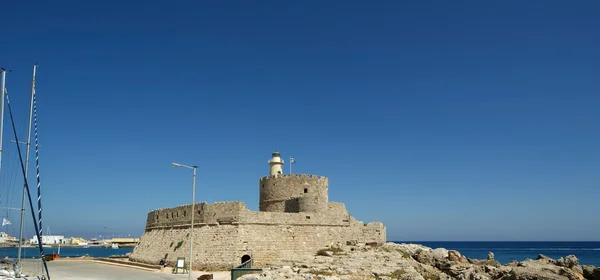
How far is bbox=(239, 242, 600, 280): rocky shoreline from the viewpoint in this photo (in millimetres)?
22875

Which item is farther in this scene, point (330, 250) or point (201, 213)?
point (201, 213)

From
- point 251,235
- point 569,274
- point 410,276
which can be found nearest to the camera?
point 410,276

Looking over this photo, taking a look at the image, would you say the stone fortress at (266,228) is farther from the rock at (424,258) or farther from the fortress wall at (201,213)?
the rock at (424,258)

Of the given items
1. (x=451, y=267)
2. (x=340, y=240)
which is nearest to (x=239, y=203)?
(x=340, y=240)

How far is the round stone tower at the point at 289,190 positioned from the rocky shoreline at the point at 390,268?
3.80 metres

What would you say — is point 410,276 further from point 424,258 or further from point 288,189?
point 288,189

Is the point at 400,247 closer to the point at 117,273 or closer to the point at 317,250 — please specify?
the point at 317,250

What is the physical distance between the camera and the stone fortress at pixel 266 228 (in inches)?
1117

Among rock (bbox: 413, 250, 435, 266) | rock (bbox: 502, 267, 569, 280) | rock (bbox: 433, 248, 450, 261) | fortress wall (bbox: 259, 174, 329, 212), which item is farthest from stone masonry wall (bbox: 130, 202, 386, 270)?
rock (bbox: 502, 267, 569, 280)

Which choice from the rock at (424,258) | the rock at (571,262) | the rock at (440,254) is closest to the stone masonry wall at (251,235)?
the rock at (424,258)

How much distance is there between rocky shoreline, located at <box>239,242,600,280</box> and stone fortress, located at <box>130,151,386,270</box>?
1.32 m

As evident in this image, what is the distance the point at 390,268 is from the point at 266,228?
7.83 m

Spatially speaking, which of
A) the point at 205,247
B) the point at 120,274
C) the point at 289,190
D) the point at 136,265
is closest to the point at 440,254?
the point at 289,190

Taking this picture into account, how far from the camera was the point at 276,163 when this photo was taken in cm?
3600
